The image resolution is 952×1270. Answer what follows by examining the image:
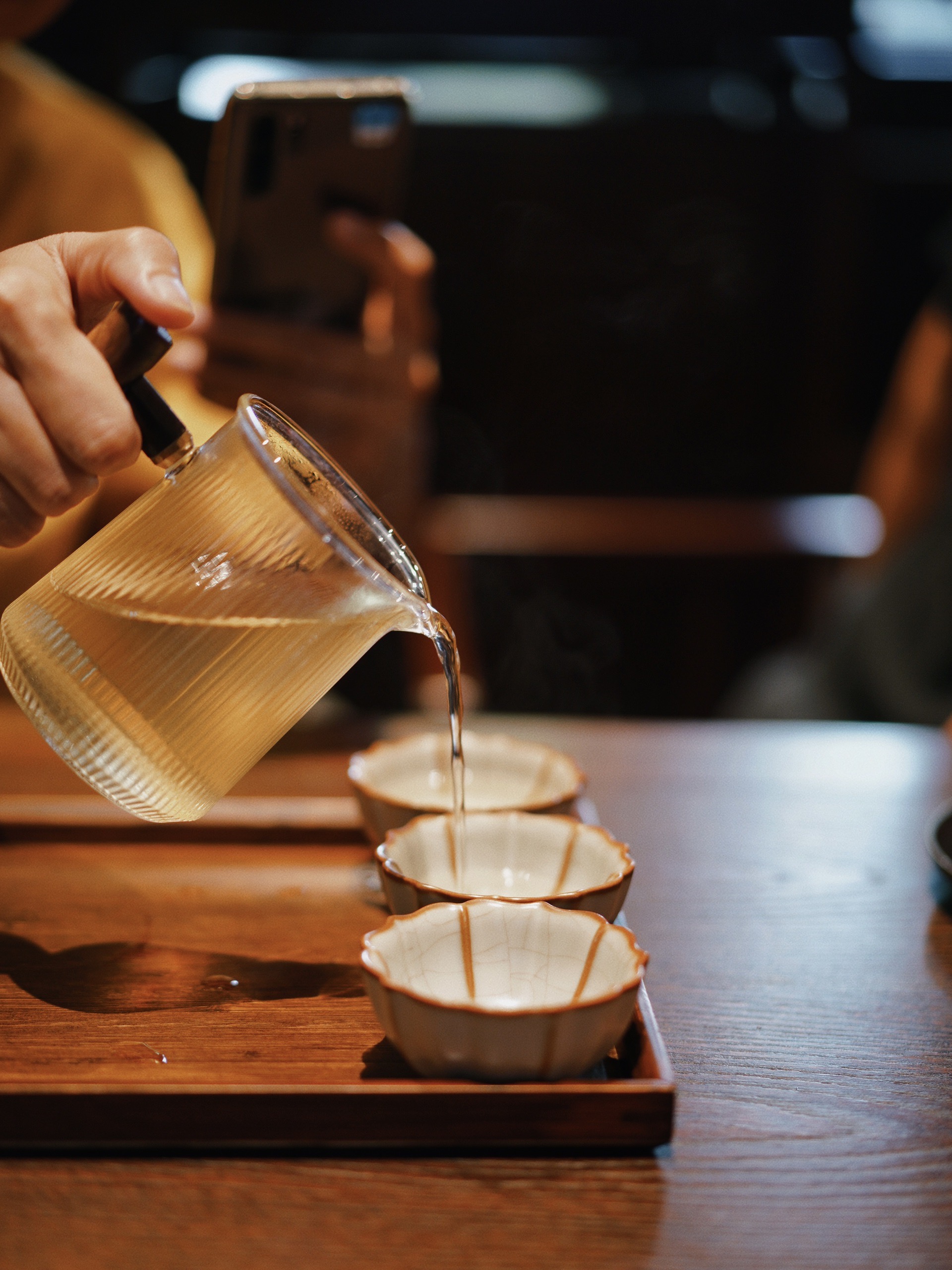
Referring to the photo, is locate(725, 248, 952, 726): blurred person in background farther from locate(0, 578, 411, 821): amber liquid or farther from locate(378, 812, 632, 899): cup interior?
locate(0, 578, 411, 821): amber liquid

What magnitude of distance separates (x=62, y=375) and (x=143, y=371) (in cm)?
5

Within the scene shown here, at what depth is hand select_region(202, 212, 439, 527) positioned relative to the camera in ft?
5.19

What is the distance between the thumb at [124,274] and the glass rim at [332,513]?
0.26 feet

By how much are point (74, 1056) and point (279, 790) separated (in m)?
0.56

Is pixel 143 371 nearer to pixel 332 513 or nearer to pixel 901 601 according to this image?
pixel 332 513

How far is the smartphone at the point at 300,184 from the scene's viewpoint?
Result: 1.38 meters

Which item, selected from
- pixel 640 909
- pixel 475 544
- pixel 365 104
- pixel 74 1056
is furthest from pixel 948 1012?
pixel 475 544

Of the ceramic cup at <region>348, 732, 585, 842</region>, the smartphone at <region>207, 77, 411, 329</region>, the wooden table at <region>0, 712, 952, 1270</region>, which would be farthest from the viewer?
the smartphone at <region>207, 77, 411, 329</region>

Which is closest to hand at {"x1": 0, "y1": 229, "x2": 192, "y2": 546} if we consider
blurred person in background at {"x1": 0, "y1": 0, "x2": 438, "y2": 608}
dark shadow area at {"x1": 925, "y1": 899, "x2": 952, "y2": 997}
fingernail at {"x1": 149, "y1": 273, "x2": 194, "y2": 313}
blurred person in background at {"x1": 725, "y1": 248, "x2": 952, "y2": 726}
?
fingernail at {"x1": 149, "y1": 273, "x2": 194, "y2": 313}

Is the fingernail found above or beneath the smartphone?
above

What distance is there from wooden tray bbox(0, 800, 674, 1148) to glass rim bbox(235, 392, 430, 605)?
0.33m

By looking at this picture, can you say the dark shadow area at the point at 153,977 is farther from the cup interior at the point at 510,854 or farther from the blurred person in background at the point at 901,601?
the blurred person in background at the point at 901,601

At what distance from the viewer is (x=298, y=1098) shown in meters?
0.69

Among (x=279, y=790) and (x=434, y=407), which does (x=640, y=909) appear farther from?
(x=434, y=407)
